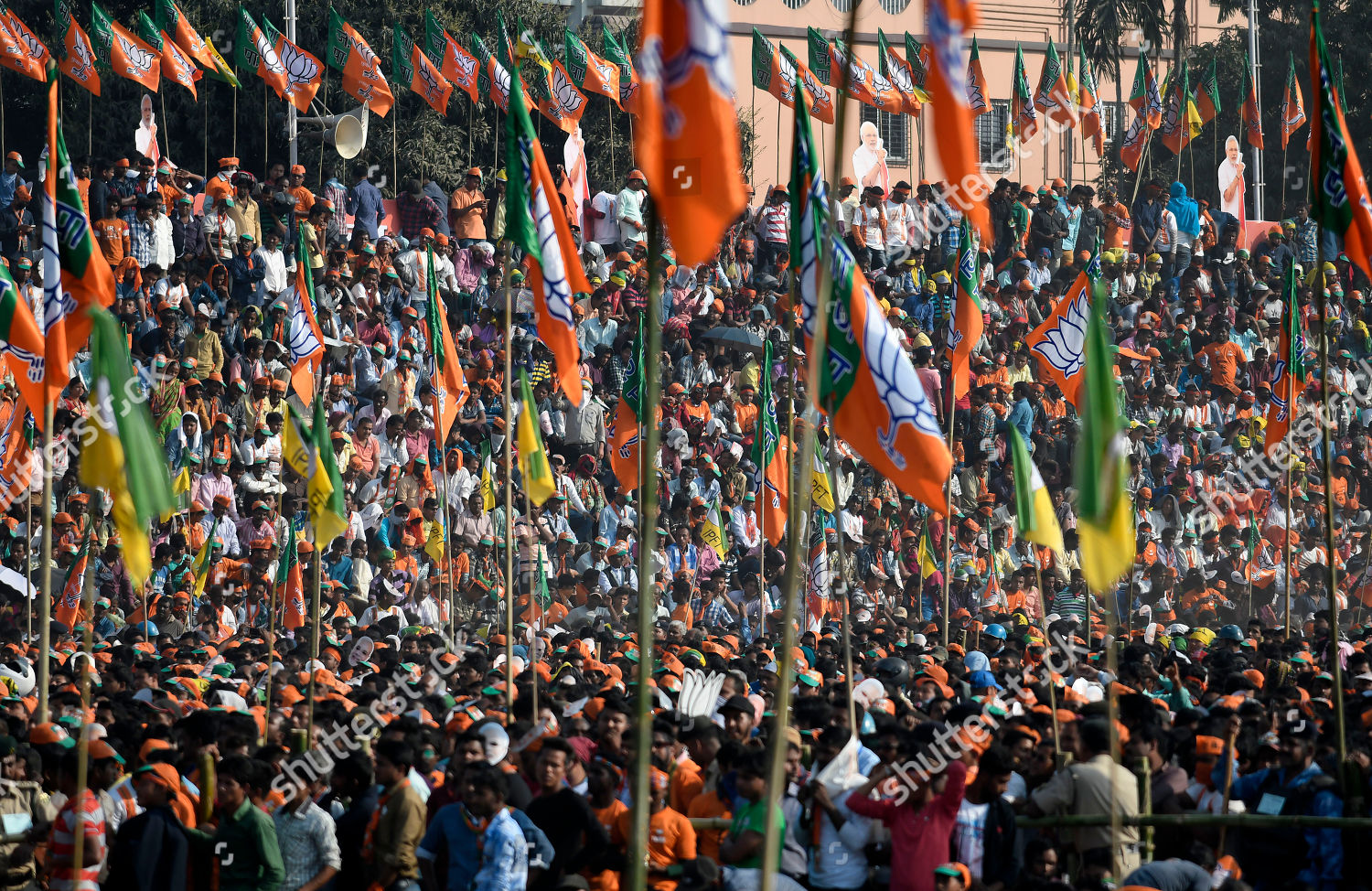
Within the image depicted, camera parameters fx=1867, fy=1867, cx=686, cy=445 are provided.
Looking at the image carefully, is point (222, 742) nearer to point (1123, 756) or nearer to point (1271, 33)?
point (1123, 756)

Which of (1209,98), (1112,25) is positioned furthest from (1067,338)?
(1112,25)

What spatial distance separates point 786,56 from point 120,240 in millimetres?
9902

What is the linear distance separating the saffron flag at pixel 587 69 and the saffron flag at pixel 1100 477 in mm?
17269

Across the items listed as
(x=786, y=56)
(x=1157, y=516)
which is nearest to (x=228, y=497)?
(x=1157, y=516)

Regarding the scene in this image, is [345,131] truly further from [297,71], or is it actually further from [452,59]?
[452,59]

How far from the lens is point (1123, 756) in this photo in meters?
8.02

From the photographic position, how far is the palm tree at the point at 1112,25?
32.2 meters

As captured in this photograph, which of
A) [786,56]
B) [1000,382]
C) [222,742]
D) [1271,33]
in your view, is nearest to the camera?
[222,742]

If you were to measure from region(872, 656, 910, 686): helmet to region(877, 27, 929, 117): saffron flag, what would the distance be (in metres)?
14.2

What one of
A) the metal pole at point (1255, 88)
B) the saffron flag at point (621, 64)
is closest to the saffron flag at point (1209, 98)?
the metal pole at point (1255, 88)

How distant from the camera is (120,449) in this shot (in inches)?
287

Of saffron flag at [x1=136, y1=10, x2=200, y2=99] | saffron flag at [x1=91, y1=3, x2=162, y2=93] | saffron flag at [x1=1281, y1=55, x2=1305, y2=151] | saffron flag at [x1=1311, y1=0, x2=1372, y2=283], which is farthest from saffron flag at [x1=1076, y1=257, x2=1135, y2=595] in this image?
saffron flag at [x1=1281, y1=55, x2=1305, y2=151]

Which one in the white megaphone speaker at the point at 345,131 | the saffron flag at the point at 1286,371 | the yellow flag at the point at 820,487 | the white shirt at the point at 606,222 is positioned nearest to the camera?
the saffron flag at the point at 1286,371

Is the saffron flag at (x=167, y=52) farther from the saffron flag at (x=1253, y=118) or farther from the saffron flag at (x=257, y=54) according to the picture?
the saffron flag at (x=1253, y=118)
